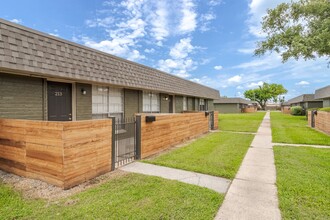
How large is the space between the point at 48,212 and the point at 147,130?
12.7 feet

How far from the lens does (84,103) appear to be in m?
7.81

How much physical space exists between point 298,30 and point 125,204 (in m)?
21.1

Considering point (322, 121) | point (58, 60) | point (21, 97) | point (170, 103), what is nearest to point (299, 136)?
point (322, 121)

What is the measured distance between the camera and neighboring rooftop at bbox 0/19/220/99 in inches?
191

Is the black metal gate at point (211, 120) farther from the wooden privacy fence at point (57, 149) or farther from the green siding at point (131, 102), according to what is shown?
the wooden privacy fence at point (57, 149)

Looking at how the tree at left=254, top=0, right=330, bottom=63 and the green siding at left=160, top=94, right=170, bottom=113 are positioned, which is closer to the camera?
the green siding at left=160, top=94, right=170, bottom=113

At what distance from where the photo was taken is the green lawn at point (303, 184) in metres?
3.36

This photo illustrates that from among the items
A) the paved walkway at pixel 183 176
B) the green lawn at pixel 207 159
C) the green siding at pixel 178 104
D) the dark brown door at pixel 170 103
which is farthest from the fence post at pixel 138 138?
the green siding at pixel 178 104

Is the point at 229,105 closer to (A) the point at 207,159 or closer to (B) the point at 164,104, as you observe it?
(B) the point at 164,104

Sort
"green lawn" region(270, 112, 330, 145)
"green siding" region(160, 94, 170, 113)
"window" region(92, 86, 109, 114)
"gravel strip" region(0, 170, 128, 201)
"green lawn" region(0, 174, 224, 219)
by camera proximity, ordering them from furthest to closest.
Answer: "green siding" region(160, 94, 170, 113)
"green lawn" region(270, 112, 330, 145)
"window" region(92, 86, 109, 114)
"gravel strip" region(0, 170, 128, 201)
"green lawn" region(0, 174, 224, 219)

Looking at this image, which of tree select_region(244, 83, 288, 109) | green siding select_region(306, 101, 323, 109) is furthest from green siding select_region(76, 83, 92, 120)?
tree select_region(244, 83, 288, 109)

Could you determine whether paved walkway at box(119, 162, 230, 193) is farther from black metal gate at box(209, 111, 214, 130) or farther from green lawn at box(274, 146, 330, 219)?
black metal gate at box(209, 111, 214, 130)

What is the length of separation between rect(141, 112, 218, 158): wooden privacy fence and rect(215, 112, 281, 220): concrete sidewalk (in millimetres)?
2921

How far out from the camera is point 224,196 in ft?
12.7
